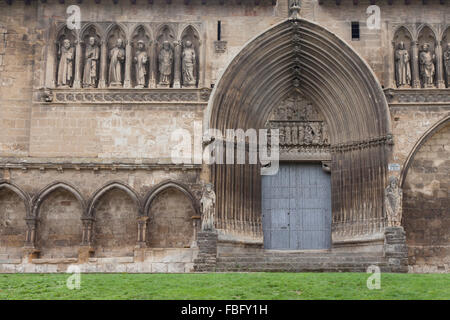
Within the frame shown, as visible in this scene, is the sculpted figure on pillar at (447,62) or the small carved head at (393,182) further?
the sculpted figure on pillar at (447,62)

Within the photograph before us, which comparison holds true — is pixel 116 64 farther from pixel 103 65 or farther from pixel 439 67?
pixel 439 67

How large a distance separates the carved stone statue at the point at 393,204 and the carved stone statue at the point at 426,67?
3.86 m

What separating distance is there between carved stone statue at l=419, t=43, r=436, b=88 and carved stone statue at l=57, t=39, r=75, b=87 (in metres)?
11.3

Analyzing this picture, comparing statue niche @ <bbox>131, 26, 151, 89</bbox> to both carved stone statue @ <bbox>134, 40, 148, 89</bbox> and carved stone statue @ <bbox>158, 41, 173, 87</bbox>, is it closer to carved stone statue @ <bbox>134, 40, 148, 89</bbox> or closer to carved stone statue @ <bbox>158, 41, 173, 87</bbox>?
carved stone statue @ <bbox>134, 40, 148, 89</bbox>

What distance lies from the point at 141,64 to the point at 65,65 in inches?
97.9

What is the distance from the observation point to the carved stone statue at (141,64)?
2181cm

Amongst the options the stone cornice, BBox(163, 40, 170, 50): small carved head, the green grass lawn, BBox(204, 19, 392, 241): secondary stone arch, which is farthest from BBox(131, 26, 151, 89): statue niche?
the green grass lawn

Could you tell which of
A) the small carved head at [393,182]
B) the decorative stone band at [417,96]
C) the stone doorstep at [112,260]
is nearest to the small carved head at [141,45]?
the stone doorstep at [112,260]

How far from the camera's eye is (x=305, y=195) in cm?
2261

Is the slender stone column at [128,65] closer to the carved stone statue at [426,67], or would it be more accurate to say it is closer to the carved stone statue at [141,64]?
the carved stone statue at [141,64]

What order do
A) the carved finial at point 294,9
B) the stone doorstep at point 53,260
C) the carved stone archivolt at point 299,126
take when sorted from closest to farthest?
the stone doorstep at point 53,260 → the carved finial at point 294,9 → the carved stone archivolt at point 299,126

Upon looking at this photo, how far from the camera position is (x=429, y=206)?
2133 centimetres

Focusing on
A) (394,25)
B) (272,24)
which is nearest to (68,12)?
Answer: (272,24)

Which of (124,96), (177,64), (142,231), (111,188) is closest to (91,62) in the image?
(124,96)
